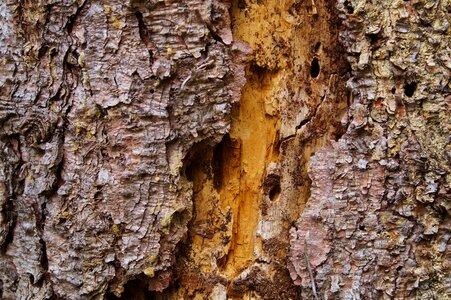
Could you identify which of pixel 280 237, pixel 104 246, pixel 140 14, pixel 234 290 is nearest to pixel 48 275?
pixel 104 246

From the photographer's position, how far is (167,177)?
145cm

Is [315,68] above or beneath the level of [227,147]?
above

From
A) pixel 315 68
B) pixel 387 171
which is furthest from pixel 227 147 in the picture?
pixel 387 171

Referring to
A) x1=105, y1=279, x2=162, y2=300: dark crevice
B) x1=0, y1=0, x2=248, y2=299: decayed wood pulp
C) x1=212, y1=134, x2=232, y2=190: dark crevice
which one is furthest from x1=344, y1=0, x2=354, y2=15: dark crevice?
x1=105, y1=279, x2=162, y2=300: dark crevice

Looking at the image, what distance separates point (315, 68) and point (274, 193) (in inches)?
14.9

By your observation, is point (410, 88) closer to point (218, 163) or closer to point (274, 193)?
point (274, 193)

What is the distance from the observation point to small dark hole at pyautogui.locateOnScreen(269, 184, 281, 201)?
5.07 ft

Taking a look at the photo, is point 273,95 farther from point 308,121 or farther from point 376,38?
point 376,38

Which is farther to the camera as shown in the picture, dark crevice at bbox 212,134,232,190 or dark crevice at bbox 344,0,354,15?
dark crevice at bbox 212,134,232,190

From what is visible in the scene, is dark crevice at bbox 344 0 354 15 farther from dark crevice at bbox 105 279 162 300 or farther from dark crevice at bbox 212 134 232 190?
dark crevice at bbox 105 279 162 300

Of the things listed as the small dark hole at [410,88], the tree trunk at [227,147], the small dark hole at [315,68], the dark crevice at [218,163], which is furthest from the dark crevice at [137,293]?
the small dark hole at [410,88]

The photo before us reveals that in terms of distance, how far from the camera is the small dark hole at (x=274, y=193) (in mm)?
1546

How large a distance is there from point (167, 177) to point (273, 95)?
38cm

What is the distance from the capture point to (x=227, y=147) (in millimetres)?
1584
